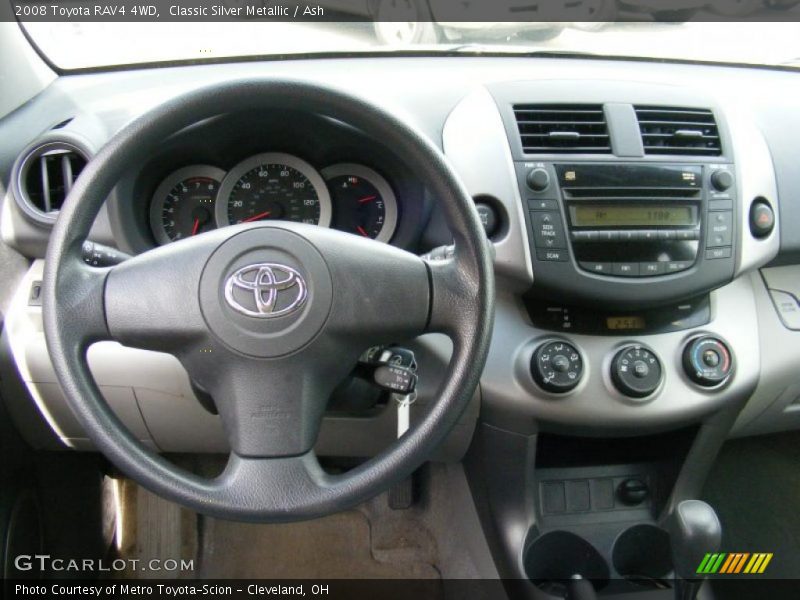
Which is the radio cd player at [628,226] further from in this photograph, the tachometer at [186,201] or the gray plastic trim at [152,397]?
the tachometer at [186,201]

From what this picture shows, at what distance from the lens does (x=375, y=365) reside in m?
1.07

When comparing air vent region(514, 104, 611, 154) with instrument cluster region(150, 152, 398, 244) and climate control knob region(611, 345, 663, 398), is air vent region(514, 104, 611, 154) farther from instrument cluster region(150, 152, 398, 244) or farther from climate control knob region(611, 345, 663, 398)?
climate control knob region(611, 345, 663, 398)

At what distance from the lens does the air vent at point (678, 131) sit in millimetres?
1393

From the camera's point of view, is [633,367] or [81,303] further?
[633,367]

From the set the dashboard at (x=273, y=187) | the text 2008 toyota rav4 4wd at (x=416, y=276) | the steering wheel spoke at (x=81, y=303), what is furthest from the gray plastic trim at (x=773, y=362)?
the steering wheel spoke at (x=81, y=303)

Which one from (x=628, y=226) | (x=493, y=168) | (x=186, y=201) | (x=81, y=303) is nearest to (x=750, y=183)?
(x=628, y=226)

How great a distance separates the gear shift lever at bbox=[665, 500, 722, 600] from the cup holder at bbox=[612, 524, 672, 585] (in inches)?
8.0

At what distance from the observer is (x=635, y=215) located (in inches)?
53.9

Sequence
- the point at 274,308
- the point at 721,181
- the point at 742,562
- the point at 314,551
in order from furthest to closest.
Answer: the point at 314,551, the point at 742,562, the point at 721,181, the point at 274,308

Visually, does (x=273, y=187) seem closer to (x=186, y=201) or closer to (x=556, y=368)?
(x=186, y=201)

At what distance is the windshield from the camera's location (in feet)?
5.04

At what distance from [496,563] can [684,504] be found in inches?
18.5

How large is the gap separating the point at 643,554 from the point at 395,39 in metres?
1.29

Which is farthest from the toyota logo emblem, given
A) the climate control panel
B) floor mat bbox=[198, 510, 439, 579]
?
floor mat bbox=[198, 510, 439, 579]
